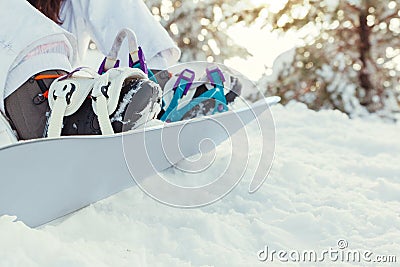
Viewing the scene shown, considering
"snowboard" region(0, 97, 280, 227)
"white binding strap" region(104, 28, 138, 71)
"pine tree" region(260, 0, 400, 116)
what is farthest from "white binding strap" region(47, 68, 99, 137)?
"pine tree" region(260, 0, 400, 116)

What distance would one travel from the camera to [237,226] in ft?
3.37

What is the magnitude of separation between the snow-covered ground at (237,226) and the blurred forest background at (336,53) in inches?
75.4

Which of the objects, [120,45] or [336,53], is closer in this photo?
[120,45]

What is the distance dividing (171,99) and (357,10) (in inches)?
91.3

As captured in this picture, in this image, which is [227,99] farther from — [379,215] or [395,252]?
[395,252]

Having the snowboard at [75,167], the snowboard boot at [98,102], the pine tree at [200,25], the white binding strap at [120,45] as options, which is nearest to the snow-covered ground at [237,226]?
the snowboard at [75,167]

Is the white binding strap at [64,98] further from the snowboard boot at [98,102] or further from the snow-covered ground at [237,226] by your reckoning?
the snow-covered ground at [237,226]

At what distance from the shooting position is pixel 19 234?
769 millimetres

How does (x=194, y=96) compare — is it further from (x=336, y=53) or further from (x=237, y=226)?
(x=336, y=53)

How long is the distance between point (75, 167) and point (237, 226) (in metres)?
0.31

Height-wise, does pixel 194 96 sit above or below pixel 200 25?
above

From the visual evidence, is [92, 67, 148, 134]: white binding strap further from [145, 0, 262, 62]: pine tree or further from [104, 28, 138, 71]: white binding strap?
[145, 0, 262, 62]: pine tree

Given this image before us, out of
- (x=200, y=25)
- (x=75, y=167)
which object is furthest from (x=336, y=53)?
(x=75, y=167)

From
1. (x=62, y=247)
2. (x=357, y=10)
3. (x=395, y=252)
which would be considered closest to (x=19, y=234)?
(x=62, y=247)
